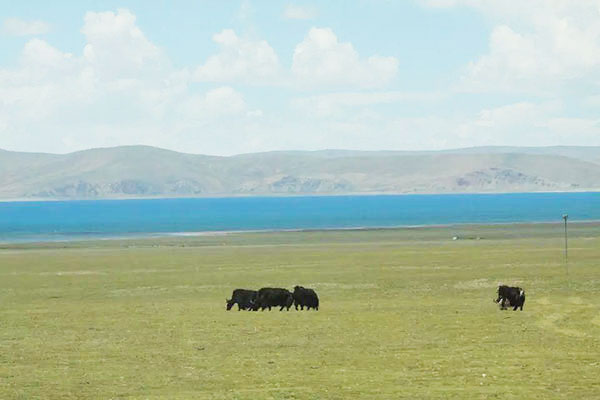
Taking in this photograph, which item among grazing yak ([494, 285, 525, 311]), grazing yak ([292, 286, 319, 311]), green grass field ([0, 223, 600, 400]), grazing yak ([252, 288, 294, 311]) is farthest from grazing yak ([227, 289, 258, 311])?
grazing yak ([494, 285, 525, 311])

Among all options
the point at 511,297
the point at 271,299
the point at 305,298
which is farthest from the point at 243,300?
the point at 511,297

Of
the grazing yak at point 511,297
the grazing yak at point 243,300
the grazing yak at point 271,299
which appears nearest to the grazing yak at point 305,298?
the grazing yak at point 271,299

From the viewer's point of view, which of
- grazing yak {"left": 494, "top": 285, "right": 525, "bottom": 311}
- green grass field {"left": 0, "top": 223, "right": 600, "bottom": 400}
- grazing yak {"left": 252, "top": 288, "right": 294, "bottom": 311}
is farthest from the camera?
grazing yak {"left": 252, "top": 288, "right": 294, "bottom": 311}

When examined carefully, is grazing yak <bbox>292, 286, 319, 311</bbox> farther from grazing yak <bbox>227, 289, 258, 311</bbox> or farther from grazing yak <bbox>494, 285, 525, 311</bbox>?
grazing yak <bbox>494, 285, 525, 311</bbox>

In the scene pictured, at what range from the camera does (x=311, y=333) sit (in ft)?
89.7

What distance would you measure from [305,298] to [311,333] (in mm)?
6244

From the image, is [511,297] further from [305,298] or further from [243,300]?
[243,300]

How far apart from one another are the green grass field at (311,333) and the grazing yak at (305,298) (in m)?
0.90

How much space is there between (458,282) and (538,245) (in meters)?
30.3

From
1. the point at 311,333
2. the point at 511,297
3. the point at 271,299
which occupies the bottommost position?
the point at 311,333

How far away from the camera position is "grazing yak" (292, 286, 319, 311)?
33.4 metres

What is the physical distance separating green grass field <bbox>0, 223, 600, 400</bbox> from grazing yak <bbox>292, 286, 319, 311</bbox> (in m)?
0.90

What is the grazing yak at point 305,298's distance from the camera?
33438mm

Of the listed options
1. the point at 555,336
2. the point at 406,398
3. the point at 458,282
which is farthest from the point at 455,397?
the point at 458,282
